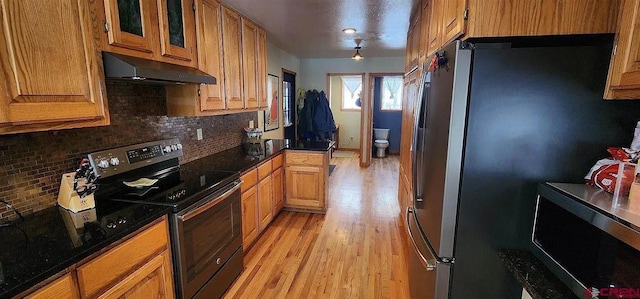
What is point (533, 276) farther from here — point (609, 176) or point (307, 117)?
point (307, 117)

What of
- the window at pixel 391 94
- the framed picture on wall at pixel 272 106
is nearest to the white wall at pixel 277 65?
the framed picture on wall at pixel 272 106

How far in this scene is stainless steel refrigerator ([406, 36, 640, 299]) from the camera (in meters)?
1.14

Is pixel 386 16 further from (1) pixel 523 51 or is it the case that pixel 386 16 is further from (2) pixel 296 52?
(2) pixel 296 52

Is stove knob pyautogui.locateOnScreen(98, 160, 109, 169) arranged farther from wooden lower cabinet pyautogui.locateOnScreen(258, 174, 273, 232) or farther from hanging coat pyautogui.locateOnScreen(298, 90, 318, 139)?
hanging coat pyautogui.locateOnScreen(298, 90, 318, 139)

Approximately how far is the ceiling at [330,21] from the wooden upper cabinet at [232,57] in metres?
0.12

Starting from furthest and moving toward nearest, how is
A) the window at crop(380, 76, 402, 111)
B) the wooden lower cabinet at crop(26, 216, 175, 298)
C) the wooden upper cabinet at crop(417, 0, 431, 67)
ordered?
the window at crop(380, 76, 402, 111), the wooden upper cabinet at crop(417, 0, 431, 67), the wooden lower cabinet at crop(26, 216, 175, 298)

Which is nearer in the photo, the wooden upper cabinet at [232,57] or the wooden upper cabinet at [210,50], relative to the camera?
the wooden upper cabinet at [210,50]

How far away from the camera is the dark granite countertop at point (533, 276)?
40.7 inches

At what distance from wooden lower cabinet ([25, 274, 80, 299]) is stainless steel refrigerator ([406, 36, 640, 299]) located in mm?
1479

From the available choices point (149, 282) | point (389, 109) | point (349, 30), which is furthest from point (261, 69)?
point (389, 109)

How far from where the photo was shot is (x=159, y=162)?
2070 mm

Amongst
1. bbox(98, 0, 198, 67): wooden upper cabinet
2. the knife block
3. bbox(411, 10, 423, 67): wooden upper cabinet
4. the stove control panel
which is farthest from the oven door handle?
bbox(411, 10, 423, 67): wooden upper cabinet

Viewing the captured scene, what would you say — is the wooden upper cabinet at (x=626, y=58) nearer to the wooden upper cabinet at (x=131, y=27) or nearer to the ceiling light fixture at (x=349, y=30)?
the wooden upper cabinet at (x=131, y=27)

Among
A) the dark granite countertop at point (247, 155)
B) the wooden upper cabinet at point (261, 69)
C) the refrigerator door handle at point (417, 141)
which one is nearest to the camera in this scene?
the refrigerator door handle at point (417, 141)
